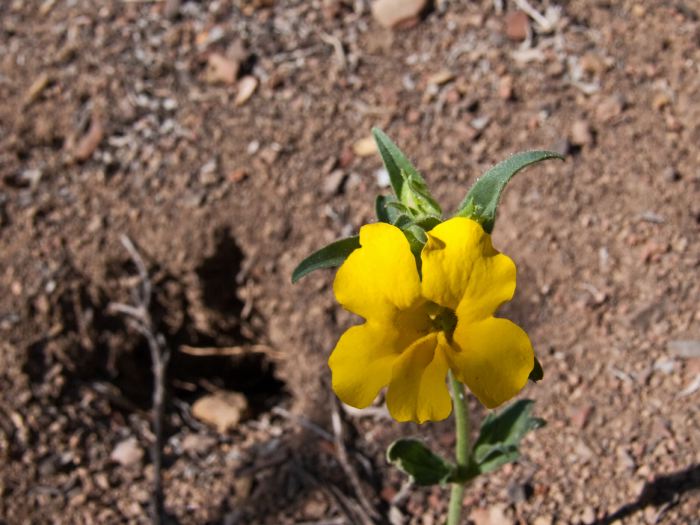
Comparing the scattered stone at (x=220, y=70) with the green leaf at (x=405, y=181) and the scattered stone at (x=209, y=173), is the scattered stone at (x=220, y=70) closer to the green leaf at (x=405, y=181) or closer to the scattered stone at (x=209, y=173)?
the scattered stone at (x=209, y=173)

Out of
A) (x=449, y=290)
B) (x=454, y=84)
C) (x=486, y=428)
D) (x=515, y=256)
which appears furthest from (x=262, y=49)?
(x=449, y=290)

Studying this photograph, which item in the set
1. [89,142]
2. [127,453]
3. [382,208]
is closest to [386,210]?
[382,208]

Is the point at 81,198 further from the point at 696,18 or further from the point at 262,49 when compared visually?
the point at 696,18

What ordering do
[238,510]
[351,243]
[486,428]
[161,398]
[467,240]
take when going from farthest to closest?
1. [161,398]
2. [238,510]
3. [486,428]
4. [351,243]
5. [467,240]

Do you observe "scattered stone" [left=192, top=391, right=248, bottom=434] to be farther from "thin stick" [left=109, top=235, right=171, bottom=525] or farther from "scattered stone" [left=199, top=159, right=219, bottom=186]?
"scattered stone" [left=199, top=159, right=219, bottom=186]

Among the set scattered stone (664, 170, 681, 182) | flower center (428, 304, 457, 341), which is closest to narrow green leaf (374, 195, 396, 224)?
flower center (428, 304, 457, 341)

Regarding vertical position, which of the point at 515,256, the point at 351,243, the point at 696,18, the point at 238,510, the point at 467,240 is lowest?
the point at 238,510

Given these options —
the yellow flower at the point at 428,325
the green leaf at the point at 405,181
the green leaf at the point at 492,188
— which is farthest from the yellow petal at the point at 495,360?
the green leaf at the point at 405,181
